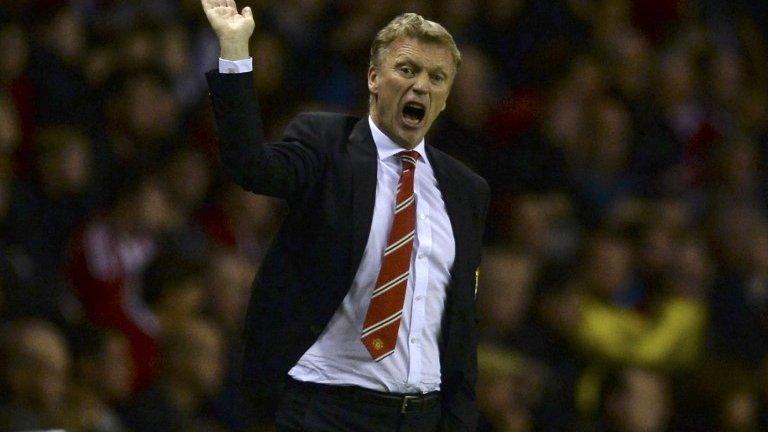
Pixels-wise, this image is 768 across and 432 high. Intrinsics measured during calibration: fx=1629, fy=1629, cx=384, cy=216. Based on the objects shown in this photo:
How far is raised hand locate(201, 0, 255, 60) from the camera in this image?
10.1 feet

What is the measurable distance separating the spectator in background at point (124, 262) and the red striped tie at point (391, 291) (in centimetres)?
209

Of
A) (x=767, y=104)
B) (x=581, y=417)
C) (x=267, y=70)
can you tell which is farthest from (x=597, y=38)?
(x=581, y=417)

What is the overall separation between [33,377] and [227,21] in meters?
1.93

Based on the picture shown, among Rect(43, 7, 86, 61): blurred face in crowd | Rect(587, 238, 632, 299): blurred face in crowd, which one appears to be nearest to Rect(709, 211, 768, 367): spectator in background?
Rect(587, 238, 632, 299): blurred face in crowd

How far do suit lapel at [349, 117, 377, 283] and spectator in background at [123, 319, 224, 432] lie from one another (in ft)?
6.45

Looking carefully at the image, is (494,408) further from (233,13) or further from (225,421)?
(233,13)

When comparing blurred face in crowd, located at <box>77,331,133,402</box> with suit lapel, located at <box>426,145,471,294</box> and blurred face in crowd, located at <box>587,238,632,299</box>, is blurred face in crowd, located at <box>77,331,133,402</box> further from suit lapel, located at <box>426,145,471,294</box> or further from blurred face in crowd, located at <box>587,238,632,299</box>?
blurred face in crowd, located at <box>587,238,632,299</box>

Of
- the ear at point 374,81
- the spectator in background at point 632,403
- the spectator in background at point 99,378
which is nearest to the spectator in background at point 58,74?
the spectator in background at point 99,378

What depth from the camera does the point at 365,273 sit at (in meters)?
3.27

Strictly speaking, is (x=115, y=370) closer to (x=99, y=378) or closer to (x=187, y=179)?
(x=99, y=378)

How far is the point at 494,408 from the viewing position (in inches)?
214

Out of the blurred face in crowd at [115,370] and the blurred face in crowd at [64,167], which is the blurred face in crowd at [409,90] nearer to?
the blurred face in crowd at [115,370]

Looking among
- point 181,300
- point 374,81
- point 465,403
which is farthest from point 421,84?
point 181,300

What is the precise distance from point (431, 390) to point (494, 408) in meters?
2.11
